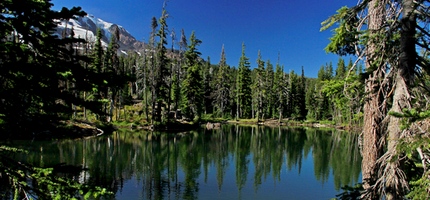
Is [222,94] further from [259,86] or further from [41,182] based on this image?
[41,182]

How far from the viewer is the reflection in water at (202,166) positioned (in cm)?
1670

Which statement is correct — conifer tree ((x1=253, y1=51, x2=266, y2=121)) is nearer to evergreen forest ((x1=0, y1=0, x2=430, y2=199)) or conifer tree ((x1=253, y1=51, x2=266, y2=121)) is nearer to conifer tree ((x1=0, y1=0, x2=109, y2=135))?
evergreen forest ((x1=0, y1=0, x2=430, y2=199))

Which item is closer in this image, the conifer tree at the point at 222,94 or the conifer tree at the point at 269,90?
the conifer tree at the point at 222,94

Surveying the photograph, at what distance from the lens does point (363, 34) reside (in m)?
5.75

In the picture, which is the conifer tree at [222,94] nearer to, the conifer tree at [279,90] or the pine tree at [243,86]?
the pine tree at [243,86]

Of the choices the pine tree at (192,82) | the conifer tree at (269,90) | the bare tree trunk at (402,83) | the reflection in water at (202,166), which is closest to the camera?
the bare tree trunk at (402,83)

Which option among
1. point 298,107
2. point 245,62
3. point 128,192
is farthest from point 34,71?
point 298,107

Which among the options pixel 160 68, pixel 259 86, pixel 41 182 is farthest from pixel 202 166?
pixel 259 86

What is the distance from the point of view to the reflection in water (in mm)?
16703

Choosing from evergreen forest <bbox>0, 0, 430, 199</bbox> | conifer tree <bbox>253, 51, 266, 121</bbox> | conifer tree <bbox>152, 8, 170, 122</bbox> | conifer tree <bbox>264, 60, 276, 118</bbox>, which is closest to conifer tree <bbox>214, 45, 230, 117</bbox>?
conifer tree <bbox>253, 51, 266, 121</bbox>

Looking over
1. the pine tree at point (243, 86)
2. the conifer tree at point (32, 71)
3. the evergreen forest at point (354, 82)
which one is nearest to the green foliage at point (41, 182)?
the evergreen forest at point (354, 82)

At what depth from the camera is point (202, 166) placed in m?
23.0

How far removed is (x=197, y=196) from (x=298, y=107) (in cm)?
6416

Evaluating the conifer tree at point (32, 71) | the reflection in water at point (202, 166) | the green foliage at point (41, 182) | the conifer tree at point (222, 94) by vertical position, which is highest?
the conifer tree at point (222, 94)
